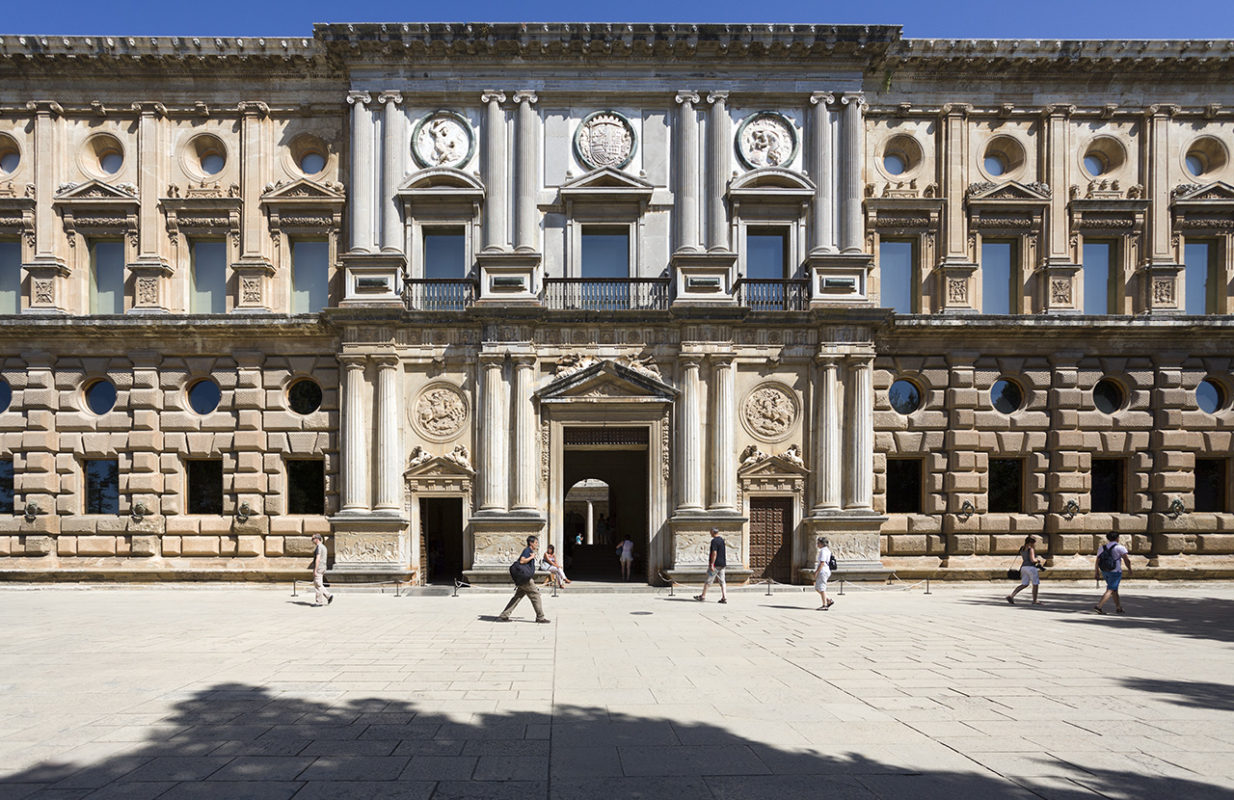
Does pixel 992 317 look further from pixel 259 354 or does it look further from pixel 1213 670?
pixel 259 354

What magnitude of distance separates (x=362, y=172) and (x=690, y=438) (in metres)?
12.9

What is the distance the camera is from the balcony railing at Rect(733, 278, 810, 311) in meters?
20.1

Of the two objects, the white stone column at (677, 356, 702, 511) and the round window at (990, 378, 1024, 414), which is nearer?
the white stone column at (677, 356, 702, 511)

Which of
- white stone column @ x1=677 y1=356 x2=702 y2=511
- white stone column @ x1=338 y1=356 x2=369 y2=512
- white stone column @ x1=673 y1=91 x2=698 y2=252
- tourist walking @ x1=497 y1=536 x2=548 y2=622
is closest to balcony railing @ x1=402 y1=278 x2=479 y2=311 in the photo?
white stone column @ x1=338 y1=356 x2=369 y2=512

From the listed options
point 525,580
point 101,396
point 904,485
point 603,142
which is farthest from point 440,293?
point 904,485

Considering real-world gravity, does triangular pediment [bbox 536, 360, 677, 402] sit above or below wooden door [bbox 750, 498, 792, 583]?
above

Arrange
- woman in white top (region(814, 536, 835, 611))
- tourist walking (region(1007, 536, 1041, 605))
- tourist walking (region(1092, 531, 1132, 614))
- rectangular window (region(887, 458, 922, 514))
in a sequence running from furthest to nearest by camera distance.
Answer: rectangular window (region(887, 458, 922, 514)), tourist walking (region(1007, 536, 1041, 605)), woman in white top (region(814, 536, 835, 611)), tourist walking (region(1092, 531, 1132, 614))

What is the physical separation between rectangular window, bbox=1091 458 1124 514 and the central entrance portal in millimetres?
14073

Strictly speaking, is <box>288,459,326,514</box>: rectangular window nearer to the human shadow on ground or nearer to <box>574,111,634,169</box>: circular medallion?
<box>574,111,634,169</box>: circular medallion

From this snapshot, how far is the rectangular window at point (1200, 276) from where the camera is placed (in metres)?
21.4

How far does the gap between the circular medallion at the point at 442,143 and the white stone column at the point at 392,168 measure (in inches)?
20.0

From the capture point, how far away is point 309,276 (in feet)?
70.0

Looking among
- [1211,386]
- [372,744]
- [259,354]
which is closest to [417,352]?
[259,354]

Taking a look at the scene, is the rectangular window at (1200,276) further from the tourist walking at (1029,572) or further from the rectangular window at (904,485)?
the tourist walking at (1029,572)
